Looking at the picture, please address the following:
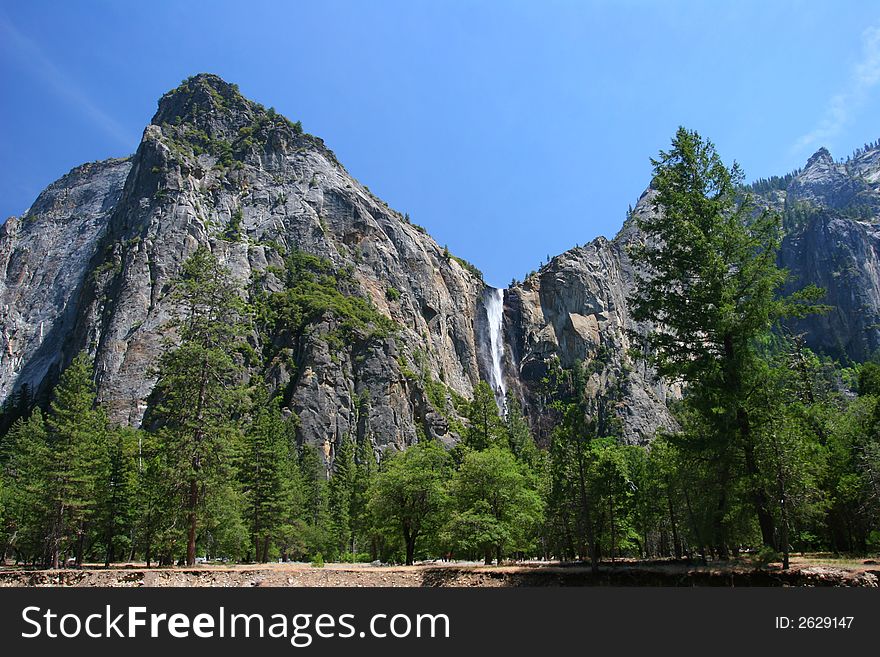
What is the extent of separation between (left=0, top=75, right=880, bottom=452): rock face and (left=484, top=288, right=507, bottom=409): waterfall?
1.91 metres

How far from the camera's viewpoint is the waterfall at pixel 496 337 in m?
128

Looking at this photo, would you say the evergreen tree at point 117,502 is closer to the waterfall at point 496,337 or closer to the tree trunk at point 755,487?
the tree trunk at point 755,487

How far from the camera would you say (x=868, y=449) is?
25438 mm

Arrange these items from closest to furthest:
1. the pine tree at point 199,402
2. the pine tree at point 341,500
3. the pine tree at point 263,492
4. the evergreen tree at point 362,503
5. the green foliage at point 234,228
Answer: the pine tree at point 199,402 < the pine tree at point 263,492 < the evergreen tree at point 362,503 < the pine tree at point 341,500 < the green foliage at point 234,228

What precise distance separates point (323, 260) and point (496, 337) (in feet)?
162

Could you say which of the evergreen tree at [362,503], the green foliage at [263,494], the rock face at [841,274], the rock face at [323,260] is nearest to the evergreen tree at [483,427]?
the evergreen tree at [362,503]

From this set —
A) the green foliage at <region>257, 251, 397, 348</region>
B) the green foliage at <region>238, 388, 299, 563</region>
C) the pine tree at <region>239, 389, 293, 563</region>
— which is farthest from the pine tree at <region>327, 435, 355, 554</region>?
the green foliage at <region>257, 251, 397, 348</region>

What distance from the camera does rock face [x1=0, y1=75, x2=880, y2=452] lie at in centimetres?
8612

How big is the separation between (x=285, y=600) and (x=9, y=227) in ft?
619

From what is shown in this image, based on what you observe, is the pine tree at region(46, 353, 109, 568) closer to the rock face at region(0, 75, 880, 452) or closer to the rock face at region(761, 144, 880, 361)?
the rock face at region(0, 75, 880, 452)

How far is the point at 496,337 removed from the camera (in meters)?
138

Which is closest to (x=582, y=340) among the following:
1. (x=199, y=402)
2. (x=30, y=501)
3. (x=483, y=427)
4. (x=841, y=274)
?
(x=841, y=274)

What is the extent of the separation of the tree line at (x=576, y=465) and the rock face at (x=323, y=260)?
22.7 meters

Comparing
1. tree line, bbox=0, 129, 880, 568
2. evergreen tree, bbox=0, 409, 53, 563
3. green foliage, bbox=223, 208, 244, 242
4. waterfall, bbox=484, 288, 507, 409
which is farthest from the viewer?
waterfall, bbox=484, 288, 507, 409
